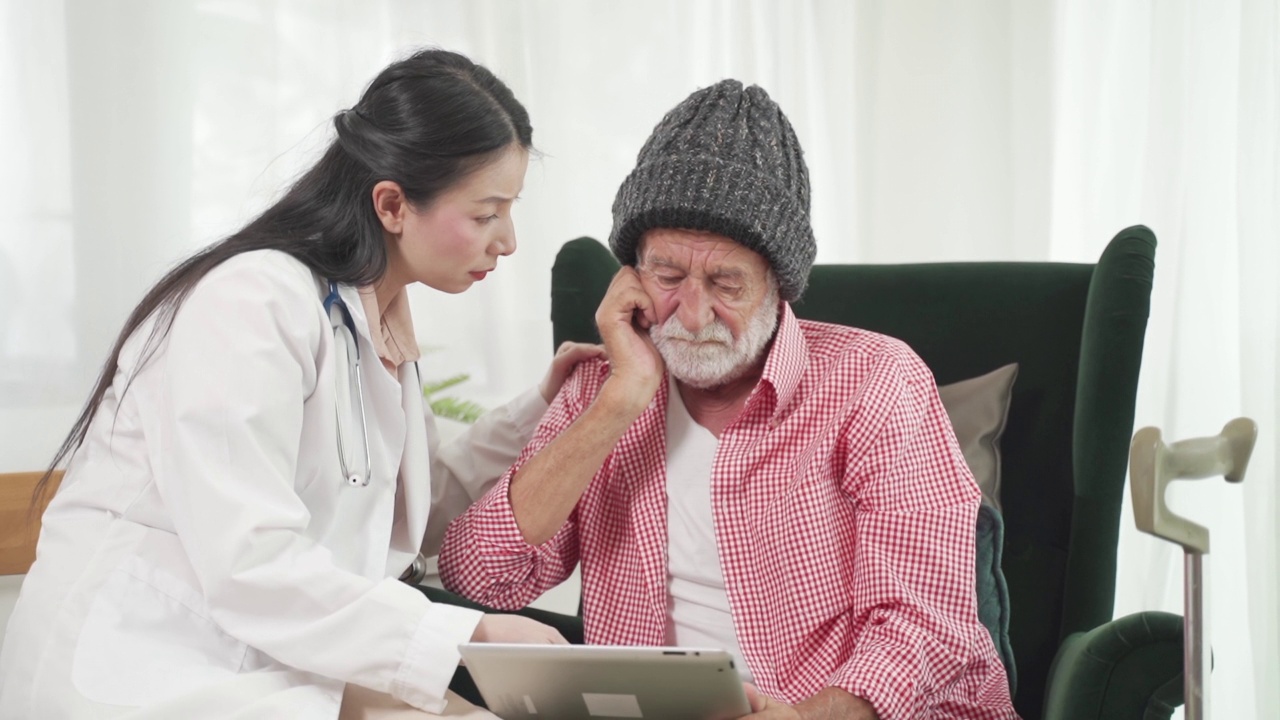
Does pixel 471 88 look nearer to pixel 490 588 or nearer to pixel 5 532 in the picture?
pixel 490 588

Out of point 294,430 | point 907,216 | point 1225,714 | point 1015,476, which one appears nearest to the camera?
point 294,430

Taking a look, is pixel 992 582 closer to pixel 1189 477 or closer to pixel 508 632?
pixel 1189 477

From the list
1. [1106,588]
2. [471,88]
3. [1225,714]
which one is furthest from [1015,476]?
[1225,714]

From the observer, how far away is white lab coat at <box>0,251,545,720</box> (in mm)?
1307

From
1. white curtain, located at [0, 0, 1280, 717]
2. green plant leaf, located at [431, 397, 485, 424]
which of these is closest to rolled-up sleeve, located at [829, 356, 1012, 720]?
white curtain, located at [0, 0, 1280, 717]

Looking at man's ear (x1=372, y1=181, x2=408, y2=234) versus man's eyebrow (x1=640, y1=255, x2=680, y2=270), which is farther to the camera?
man's eyebrow (x1=640, y1=255, x2=680, y2=270)

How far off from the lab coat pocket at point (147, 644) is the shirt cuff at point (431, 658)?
0.20 metres

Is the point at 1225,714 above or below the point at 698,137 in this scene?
below

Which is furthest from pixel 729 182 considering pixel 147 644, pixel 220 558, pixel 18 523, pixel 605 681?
pixel 18 523

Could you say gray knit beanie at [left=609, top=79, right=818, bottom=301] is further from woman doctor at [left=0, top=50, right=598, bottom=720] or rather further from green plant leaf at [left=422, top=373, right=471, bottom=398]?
green plant leaf at [left=422, top=373, right=471, bottom=398]

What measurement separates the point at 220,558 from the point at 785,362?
0.81 m

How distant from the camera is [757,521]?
1.67 m

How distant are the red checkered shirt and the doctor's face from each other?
1.08 feet

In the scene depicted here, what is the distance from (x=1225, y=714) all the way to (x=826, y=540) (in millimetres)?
1476
